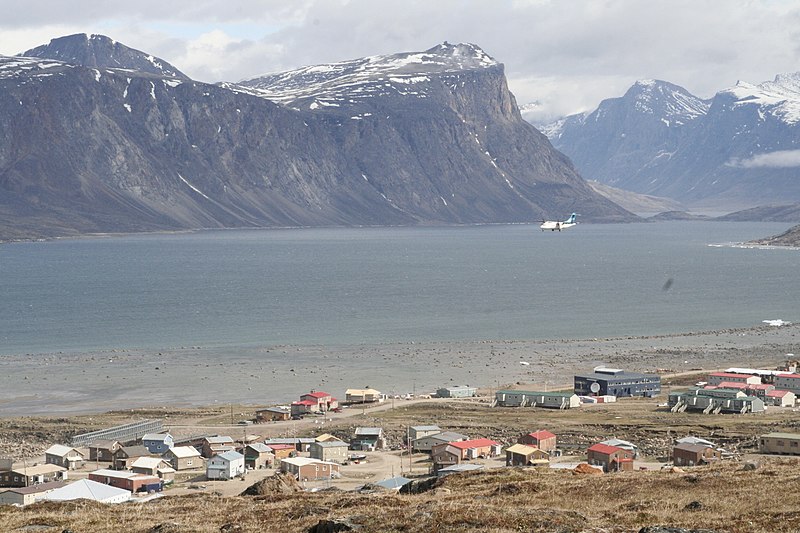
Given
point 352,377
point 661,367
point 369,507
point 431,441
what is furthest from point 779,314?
point 369,507

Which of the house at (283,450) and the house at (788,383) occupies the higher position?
the house at (788,383)

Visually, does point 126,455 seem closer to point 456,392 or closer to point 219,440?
point 219,440

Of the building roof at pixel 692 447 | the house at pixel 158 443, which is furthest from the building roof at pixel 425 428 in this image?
the building roof at pixel 692 447

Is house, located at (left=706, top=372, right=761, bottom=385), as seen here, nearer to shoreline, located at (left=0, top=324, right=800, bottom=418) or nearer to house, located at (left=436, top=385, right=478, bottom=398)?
shoreline, located at (left=0, top=324, right=800, bottom=418)

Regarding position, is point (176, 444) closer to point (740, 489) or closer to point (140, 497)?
point (140, 497)

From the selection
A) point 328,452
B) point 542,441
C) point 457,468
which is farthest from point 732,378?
point 457,468

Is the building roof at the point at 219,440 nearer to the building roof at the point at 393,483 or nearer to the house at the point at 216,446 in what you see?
the house at the point at 216,446
